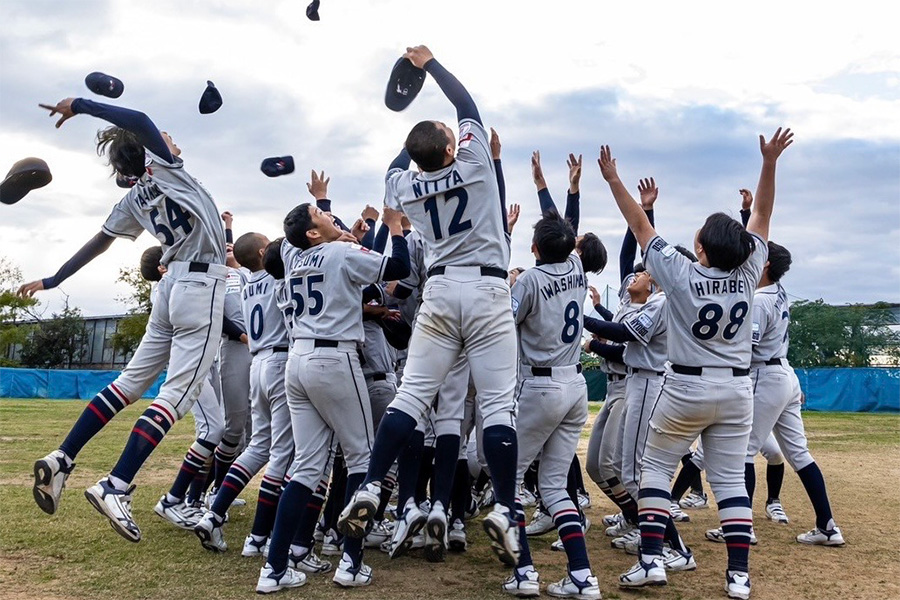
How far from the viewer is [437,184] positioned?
4.72 meters

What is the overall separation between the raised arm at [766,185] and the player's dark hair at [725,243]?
0.18 meters

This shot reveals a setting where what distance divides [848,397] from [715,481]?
27.7 meters

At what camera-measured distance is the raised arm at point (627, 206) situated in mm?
5094

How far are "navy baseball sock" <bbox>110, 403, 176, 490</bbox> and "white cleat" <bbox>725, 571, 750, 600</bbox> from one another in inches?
148

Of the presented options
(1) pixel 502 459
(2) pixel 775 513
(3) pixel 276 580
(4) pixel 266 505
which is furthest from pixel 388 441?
(2) pixel 775 513

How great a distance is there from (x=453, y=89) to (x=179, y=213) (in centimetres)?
219

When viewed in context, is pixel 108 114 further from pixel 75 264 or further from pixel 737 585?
pixel 737 585

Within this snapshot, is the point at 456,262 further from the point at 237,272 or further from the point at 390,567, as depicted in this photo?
the point at 237,272

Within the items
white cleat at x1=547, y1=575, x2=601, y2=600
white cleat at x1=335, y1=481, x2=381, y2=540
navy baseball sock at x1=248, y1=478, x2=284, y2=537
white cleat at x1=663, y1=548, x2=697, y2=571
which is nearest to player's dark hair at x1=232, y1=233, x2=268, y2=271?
navy baseball sock at x1=248, y1=478, x2=284, y2=537

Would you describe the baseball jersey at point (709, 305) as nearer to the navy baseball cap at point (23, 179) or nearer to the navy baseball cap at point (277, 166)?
the navy baseball cap at point (277, 166)

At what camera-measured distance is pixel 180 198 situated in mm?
5477

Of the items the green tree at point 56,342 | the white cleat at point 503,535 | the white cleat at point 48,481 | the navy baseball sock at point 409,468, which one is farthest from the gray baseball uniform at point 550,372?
the green tree at point 56,342

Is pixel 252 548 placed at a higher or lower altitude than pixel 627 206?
lower

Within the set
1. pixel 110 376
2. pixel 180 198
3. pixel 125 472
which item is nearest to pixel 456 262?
pixel 180 198
